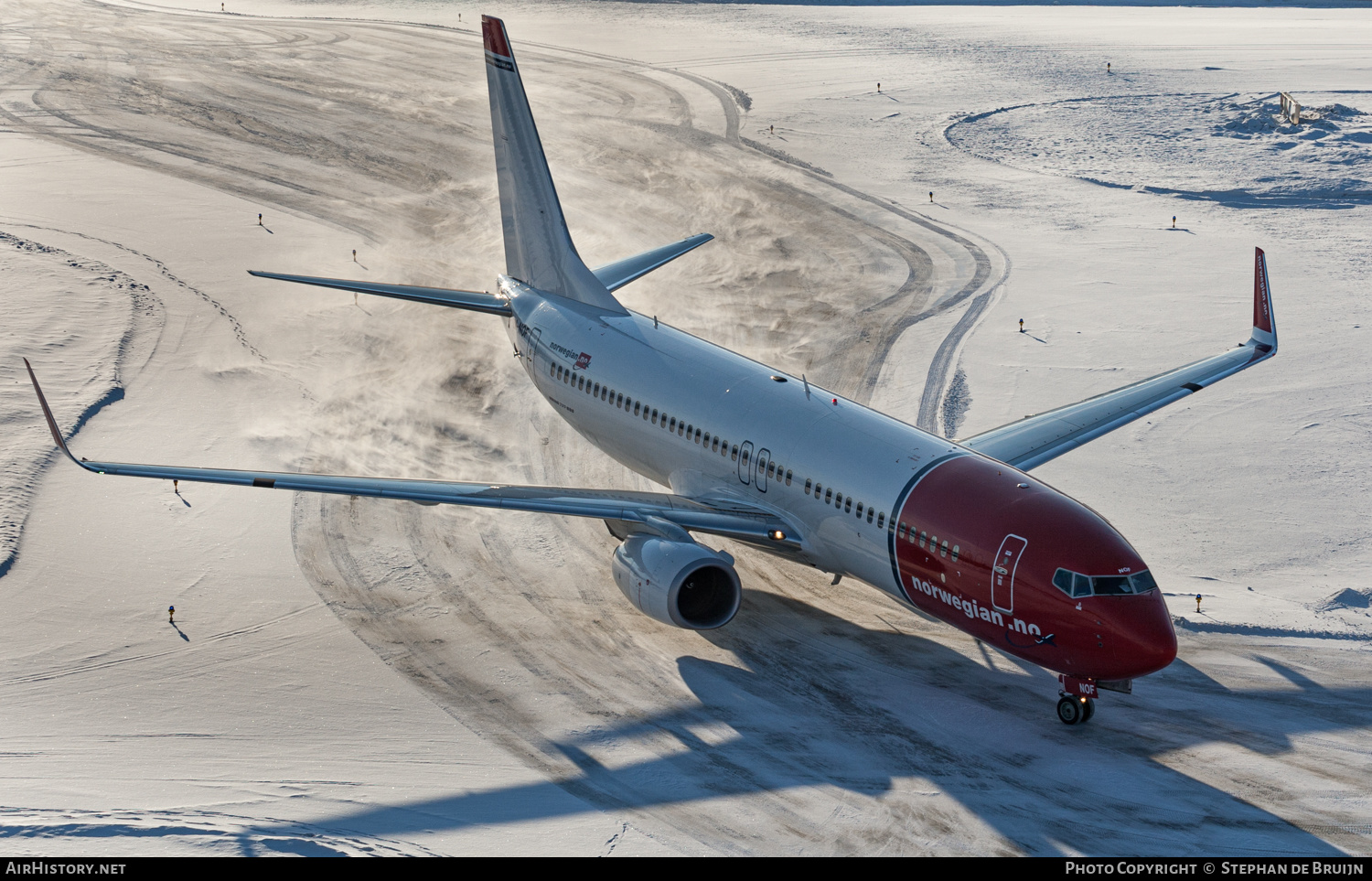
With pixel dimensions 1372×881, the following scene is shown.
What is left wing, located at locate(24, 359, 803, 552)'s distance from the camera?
26.2 metres

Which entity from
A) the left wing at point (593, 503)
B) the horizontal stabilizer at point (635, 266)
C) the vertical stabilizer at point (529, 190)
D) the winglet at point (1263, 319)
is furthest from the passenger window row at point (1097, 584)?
the horizontal stabilizer at point (635, 266)

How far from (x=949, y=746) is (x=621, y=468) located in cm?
1497

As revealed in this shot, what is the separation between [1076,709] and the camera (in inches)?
938

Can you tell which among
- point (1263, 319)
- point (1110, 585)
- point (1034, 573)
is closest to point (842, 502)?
point (1034, 573)

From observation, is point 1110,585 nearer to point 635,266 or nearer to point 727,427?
point 727,427

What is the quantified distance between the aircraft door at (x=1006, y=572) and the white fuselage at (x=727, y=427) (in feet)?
8.24

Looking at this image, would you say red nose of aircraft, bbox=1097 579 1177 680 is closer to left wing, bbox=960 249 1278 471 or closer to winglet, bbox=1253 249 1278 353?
left wing, bbox=960 249 1278 471

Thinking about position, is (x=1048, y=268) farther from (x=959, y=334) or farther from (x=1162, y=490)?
(x=1162, y=490)

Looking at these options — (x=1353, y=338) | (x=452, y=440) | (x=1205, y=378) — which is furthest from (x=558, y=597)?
(x=1353, y=338)

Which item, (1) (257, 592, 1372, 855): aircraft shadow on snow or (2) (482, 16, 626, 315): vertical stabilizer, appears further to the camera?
(2) (482, 16, 626, 315): vertical stabilizer

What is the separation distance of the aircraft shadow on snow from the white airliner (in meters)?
1.40

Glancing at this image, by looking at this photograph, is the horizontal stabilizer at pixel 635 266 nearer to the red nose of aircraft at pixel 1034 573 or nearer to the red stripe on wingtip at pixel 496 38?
the red stripe on wingtip at pixel 496 38

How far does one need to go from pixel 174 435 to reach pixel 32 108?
4576cm

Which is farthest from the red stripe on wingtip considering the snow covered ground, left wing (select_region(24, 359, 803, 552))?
left wing (select_region(24, 359, 803, 552))
